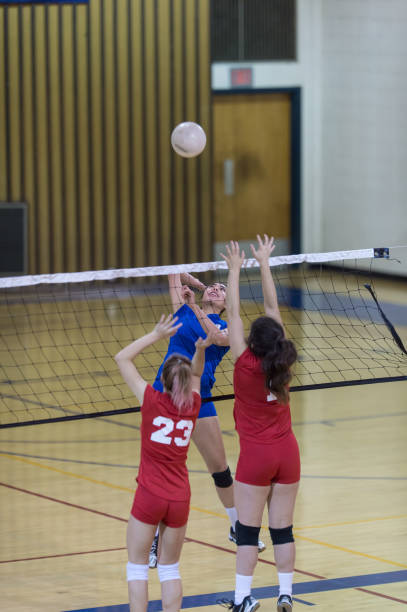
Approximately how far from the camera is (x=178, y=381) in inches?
177

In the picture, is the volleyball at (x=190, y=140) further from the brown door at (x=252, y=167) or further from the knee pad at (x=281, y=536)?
the brown door at (x=252, y=167)

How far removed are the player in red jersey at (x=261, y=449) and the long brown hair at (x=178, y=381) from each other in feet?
1.13

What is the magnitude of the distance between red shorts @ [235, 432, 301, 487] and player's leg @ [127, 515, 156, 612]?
56 cm

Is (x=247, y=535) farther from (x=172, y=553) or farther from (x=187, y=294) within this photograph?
(x=187, y=294)

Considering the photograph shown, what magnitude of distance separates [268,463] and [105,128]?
Answer: 47.6 feet

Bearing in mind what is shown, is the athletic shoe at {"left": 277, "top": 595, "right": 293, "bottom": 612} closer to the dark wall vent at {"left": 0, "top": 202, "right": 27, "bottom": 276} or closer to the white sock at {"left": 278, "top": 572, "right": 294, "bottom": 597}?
the white sock at {"left": 278, "top": 572, "right": 294, "bottom": 597}

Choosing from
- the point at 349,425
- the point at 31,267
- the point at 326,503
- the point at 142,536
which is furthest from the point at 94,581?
the point at 31,267

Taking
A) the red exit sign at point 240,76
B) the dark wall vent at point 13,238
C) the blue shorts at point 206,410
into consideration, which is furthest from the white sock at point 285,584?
the red exit sign at point 240,76

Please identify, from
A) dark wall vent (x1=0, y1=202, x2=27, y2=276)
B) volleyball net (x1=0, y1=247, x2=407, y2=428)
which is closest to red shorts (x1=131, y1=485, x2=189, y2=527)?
volleyball net (x1=0, y1=247, x2=407, y2=428)

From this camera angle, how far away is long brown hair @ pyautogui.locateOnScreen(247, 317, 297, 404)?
4.64m

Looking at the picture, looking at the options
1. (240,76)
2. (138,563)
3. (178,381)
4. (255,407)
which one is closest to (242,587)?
(138,563)

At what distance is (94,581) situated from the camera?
220 inches

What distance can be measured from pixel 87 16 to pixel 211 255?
5.07 metres

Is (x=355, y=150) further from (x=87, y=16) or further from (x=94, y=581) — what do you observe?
(x=94, y=581)
